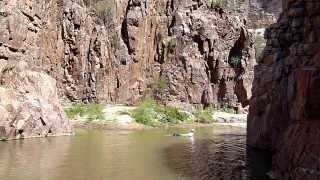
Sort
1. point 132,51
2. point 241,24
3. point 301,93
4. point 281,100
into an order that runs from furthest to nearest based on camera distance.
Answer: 1. point 241,24
2. point 132,51
3. point 281,100
4. point 301,93

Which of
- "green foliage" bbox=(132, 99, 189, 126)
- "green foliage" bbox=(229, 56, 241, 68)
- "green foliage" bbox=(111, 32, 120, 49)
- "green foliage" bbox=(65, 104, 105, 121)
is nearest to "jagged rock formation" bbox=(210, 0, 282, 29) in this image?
"green foliage" bbox=(229, 56, 241, 68)

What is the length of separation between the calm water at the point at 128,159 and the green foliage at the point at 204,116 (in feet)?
71.1

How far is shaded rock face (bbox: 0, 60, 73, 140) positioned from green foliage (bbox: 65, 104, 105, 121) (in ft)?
35.5

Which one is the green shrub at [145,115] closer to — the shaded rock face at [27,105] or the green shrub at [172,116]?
the green shrub at [172,116]

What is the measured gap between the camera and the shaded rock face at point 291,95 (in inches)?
981

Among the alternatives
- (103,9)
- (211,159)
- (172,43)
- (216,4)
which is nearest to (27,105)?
(211,159)

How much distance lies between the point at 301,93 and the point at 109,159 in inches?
643

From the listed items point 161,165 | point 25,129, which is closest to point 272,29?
point 161,165

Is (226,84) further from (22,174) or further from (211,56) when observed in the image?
(22,174)

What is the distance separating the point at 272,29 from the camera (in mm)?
45219

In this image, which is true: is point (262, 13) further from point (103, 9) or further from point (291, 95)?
point (291, 95)

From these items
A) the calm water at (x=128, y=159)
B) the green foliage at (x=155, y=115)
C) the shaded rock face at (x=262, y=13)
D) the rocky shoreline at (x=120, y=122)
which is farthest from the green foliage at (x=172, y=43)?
the calm water at (x=128, y=159)

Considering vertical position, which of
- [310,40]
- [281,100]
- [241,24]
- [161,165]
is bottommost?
[161,165]

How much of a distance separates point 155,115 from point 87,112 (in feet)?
31.2
